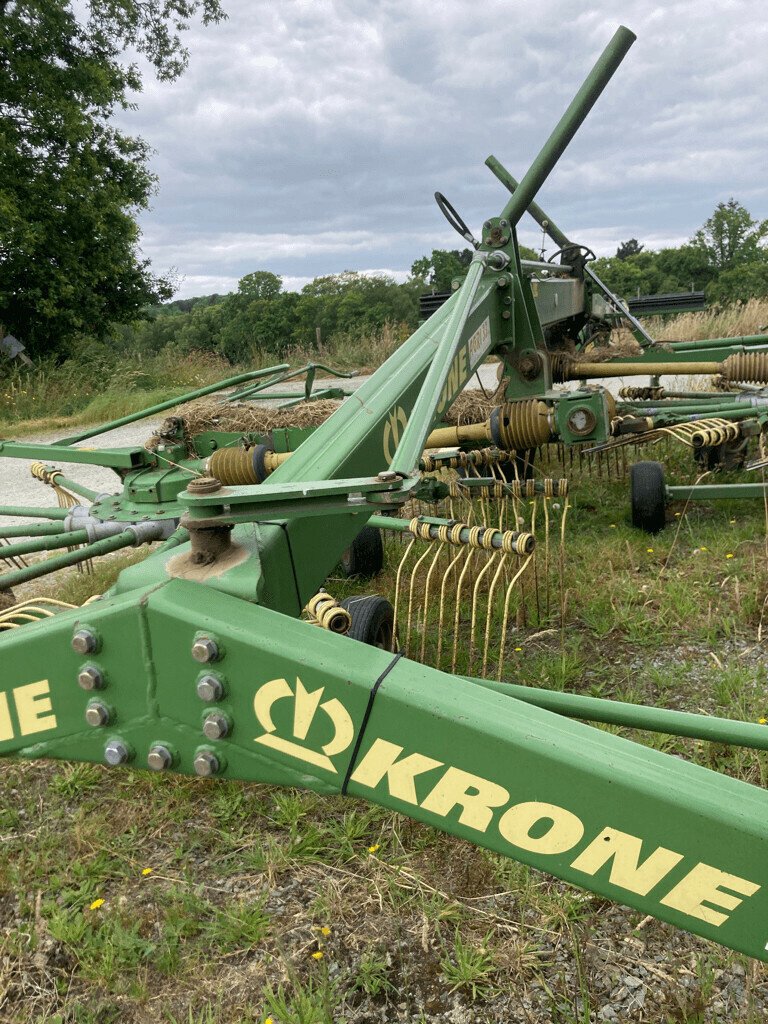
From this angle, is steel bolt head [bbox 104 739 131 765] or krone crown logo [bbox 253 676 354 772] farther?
steel bolt head [bbox 104 739 131 765]

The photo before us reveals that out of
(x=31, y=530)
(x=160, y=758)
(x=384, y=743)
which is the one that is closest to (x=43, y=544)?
(x=31, y=530)

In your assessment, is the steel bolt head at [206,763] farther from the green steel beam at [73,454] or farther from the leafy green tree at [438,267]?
the leafy green tree at [438,267]

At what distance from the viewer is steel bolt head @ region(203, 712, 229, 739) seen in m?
1.27

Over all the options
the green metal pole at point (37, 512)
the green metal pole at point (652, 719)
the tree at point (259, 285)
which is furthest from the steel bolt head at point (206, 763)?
the tree at point (259, 285)

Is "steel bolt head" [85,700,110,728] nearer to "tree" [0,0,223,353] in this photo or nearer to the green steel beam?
the green steel beam

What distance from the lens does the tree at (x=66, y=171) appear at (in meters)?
14.6

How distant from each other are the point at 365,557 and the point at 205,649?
121 inches

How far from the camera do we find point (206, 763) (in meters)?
1.30

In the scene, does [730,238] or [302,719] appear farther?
[730,238]

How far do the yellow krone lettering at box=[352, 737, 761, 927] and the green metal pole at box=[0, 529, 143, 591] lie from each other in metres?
1.39

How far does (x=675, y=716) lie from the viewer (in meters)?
1.56

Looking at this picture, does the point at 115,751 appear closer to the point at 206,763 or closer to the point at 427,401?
the point at 206,763

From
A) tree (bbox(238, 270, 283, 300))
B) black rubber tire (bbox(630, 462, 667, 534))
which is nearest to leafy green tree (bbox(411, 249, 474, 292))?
tree (bbox(238, 270, 283, 300))

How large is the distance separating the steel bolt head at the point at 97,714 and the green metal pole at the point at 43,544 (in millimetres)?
1466
